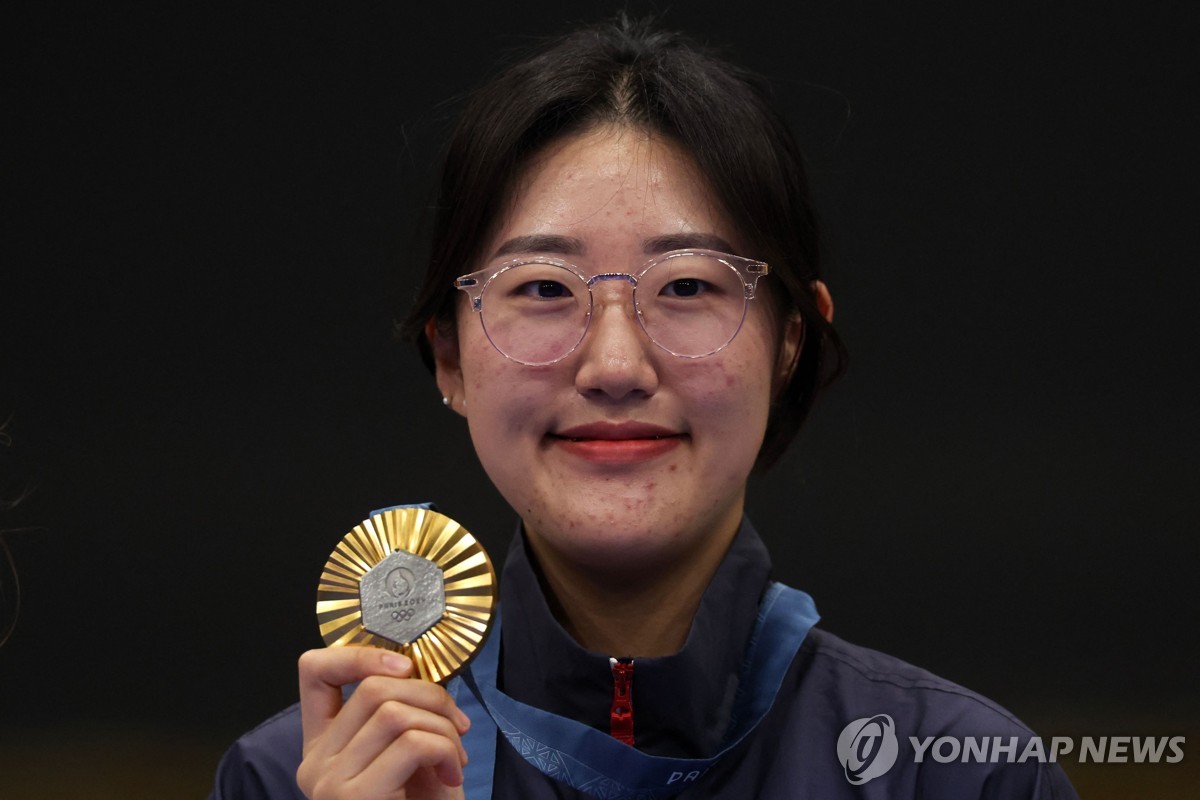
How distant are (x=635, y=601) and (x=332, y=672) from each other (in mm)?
437

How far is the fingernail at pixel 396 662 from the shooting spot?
1409 millimetres

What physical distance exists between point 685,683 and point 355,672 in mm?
421

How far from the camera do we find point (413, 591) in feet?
4.82

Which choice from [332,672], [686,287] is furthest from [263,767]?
[686,287]

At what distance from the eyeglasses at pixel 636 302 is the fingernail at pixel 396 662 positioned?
1.24 feet

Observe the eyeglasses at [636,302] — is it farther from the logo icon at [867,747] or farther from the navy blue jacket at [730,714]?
the logo icon at [867,747]

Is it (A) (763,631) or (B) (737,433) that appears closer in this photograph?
(B) (737,433)

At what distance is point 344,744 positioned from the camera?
4.64ft

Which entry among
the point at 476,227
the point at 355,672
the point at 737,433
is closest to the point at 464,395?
the point at 476,227

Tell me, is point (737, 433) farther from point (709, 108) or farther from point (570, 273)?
point (709, 108)

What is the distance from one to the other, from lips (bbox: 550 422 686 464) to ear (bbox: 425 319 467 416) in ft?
0.87

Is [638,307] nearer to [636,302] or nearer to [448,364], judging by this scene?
[636,302]

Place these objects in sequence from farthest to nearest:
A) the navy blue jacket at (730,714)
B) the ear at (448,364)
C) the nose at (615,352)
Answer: the ear at (448,364) < the navy blue jacket at (730,714) < the nose at (615,352)

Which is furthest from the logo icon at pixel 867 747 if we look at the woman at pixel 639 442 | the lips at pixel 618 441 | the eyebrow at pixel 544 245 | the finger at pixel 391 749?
the eyebrow at pixel 544 245
